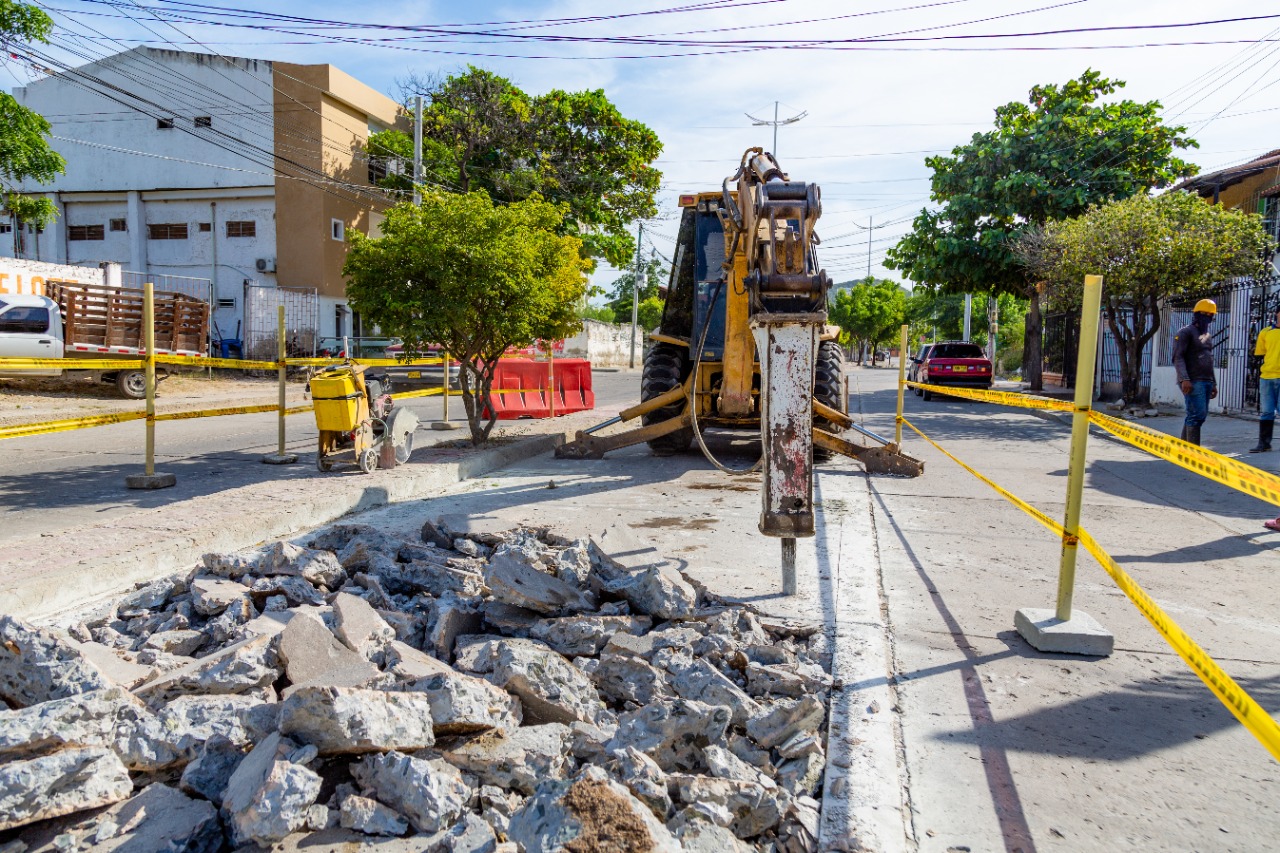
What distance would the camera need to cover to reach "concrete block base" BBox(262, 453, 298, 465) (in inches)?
346

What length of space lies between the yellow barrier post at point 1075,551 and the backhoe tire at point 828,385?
5544mm

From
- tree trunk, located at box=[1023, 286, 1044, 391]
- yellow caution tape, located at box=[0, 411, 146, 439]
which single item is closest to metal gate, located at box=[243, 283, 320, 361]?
yellow caution tape, located at box=[0, 411, 146, 439]

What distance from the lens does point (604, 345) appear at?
4616 cm

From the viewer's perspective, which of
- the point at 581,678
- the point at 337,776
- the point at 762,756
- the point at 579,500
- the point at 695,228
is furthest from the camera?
the point at 695,228

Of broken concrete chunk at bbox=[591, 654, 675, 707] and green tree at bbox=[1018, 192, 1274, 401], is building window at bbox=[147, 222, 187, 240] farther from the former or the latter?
broken concrete chunk at bbox=[591, 654, 675, 707]

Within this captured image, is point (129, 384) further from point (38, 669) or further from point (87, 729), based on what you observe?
point (87, 729)

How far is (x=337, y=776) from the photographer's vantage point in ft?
8.62

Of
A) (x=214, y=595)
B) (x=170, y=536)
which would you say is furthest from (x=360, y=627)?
(x=170, y=536)

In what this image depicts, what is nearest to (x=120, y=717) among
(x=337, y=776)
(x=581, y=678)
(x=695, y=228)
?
(x=337, y=776)

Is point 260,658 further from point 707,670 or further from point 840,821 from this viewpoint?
point 840,821

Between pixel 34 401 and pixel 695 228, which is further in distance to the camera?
pixel 34 401

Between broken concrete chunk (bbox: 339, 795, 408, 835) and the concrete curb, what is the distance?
2.52m

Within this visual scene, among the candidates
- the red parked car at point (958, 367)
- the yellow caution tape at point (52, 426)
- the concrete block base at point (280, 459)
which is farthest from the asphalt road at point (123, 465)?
the red parked car at point (958, 367)

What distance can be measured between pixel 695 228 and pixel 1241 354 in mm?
13177
